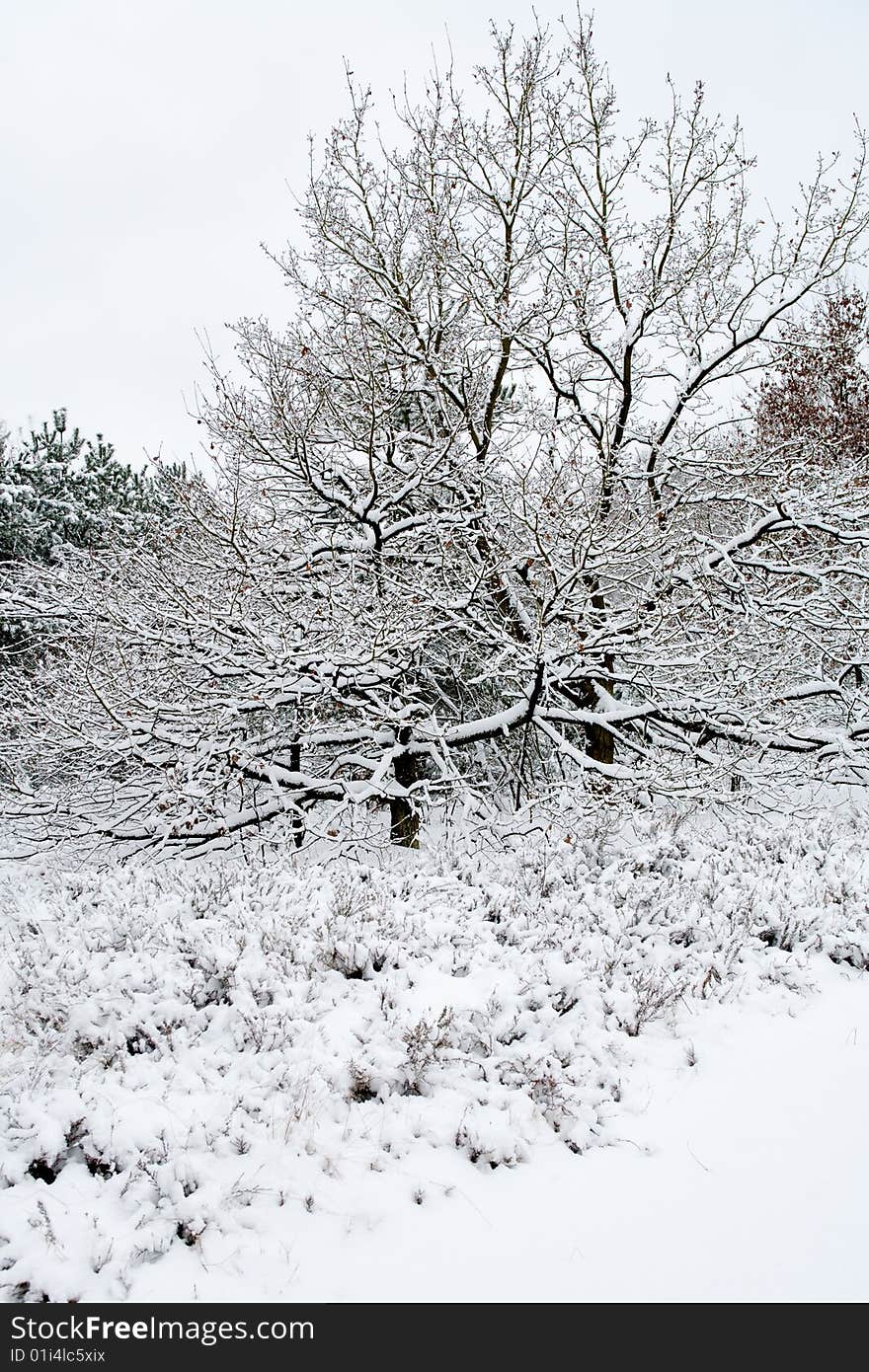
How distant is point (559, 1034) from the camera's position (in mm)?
3650

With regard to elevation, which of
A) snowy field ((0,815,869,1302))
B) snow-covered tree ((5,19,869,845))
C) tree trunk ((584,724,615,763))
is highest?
snow-covered tree ((5,19,869,845))

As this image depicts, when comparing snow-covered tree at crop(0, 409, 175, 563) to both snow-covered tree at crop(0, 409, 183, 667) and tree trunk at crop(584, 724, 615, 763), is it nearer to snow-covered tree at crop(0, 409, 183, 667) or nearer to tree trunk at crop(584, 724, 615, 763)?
snow-covered tree at crop(0, 409, 183, 667)

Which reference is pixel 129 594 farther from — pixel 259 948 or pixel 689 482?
pixel 689 482

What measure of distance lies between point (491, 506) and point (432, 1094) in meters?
7.30

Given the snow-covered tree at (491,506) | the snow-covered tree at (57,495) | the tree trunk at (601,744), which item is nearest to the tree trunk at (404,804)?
the snow-covered tree at (491,506)

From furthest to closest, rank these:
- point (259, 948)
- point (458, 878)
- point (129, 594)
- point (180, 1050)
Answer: point (129, 594), point (458, 878), point (259, 948), point (180, 1050)

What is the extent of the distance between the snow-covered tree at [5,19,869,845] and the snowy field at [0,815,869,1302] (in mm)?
3165

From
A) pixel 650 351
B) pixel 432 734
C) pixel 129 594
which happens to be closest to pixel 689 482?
pixel 650 351

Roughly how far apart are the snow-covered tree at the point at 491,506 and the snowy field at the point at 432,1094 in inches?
125

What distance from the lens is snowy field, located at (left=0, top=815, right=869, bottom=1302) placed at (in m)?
2.46

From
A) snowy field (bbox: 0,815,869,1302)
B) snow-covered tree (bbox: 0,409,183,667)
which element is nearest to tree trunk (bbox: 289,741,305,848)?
snowy field (bbox: 0,815,869,1302)

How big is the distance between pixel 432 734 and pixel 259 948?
4.21 meters

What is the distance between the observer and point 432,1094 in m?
3.29

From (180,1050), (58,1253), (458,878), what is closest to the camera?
(58,1253)
